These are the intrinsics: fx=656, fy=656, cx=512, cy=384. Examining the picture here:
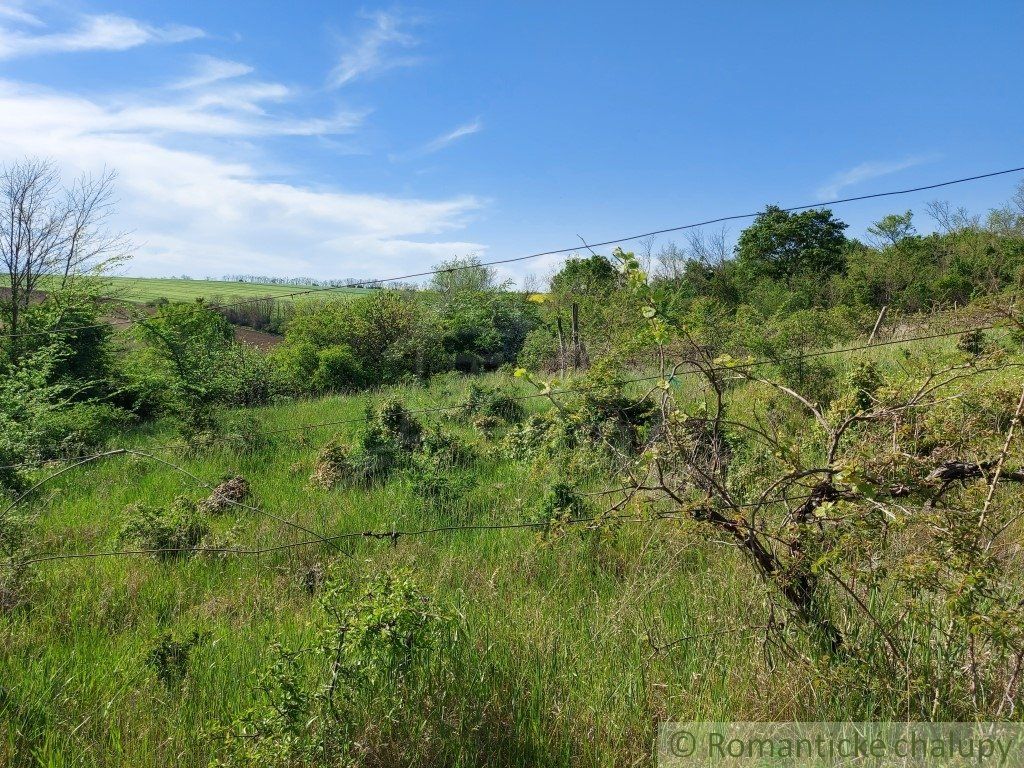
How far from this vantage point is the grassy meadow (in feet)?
9.23

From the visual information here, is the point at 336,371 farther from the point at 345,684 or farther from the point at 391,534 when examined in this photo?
the point at 345,684

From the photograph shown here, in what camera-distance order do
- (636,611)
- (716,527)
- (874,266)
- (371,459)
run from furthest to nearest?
(874,266)
(371,459)
(636,611)
(716,527)

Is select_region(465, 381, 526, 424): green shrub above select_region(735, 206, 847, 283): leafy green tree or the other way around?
the other way around

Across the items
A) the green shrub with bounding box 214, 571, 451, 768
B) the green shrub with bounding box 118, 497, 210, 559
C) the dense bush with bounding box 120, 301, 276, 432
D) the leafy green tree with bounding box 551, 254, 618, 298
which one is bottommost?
the green shrub with bounding box 118, 497, 210, 559

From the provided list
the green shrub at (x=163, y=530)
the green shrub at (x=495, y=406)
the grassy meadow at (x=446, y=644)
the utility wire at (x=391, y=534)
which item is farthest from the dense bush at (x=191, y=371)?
the utility wire at (x=391, y=534)

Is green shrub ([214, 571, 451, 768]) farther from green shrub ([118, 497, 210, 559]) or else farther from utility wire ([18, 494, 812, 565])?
green shrub ([118, 497, 210, 559])

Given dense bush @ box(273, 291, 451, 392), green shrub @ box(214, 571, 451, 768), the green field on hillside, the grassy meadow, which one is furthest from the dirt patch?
green shrub @ box(214, 571, 451, 768)

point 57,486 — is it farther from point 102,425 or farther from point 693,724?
point 693,724

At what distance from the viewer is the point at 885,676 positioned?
113 inches

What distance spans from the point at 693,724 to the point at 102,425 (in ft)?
43.8

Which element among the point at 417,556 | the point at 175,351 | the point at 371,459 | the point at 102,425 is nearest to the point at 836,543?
the point at 417,556

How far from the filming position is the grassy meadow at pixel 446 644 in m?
2.81

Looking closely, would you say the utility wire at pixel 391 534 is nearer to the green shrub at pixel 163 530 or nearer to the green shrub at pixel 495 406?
the green shrub at pixel 163 530

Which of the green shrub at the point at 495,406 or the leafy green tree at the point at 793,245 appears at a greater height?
the leafy green tree at the point at 793,245
